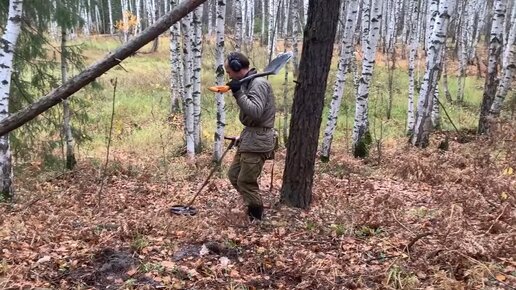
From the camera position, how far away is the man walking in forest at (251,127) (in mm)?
5551

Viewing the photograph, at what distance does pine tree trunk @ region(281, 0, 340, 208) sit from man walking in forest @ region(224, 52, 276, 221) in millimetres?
462

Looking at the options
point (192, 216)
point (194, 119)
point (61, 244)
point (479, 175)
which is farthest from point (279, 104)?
point (61, 244)

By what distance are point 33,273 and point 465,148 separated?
32.8 feet

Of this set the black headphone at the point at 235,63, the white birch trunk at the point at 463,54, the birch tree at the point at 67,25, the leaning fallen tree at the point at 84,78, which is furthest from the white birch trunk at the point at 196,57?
the white birch trunk at the point at 463,54

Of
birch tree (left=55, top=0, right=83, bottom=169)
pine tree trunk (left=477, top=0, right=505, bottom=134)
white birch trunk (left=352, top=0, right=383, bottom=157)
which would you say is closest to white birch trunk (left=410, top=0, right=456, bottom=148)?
pine tree trunk (left=477, top=0, right=505, bottom=134)

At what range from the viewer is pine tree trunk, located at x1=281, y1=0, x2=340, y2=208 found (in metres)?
5.97

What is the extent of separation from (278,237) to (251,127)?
140 centimetres

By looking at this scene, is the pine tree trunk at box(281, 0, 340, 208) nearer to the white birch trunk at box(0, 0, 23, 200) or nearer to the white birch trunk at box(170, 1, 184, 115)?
the white birch trunk at box(0, 0, 23, 200)

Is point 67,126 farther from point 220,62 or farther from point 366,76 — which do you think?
point 366,76

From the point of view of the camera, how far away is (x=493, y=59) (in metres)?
12.4

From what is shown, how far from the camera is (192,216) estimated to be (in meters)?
6.35

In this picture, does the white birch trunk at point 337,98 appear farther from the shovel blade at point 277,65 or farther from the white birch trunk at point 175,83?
the white birch trunk at point 175,83

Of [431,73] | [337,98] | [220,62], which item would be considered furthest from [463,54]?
[220,62]

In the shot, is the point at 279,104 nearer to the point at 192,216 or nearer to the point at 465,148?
the point at 465,148
